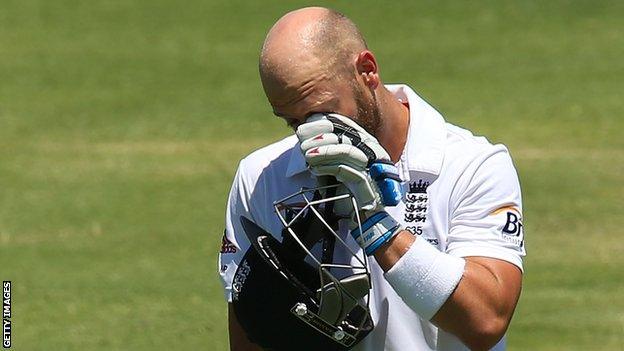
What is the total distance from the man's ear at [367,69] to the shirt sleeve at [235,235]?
1.67 ft

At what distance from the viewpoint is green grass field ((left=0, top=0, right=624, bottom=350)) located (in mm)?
8344

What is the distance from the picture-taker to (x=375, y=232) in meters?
3.73

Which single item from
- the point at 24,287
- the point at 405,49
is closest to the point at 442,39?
the point at 405,49

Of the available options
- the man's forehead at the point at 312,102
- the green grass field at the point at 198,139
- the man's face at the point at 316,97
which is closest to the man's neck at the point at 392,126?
the man's face at the point at 316,97

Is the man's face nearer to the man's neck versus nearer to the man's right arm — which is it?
the man's neck

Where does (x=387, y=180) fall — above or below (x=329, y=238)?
above

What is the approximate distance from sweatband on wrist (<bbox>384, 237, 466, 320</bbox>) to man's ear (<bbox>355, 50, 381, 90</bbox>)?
0.50 m

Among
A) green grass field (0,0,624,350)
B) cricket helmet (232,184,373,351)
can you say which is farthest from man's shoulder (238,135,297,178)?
green grass field (0,0,624,350)

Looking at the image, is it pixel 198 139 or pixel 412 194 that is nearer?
pixel 412 194

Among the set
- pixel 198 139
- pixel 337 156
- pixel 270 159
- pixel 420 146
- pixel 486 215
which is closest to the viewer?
pixel 337 156

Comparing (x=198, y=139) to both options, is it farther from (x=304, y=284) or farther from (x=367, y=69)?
(x=304, y=284)

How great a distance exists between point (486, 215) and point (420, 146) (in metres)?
0.29

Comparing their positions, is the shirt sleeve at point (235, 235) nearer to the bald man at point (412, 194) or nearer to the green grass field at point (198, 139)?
the bald man at point (412, 194)

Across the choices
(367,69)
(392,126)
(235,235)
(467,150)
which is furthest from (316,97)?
(235,235)
